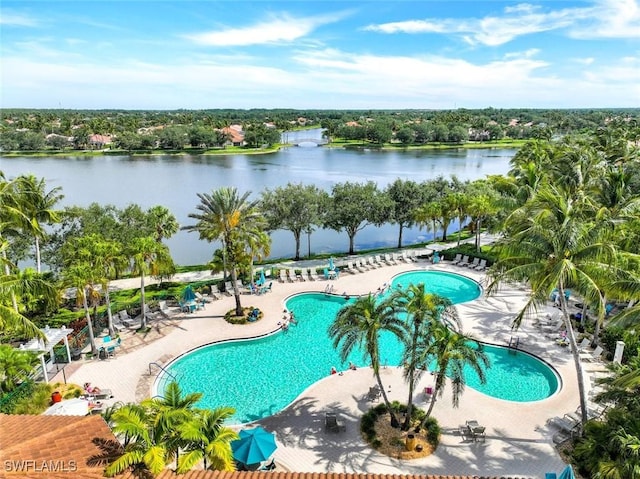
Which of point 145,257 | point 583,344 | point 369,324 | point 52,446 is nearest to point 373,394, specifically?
point 369,324

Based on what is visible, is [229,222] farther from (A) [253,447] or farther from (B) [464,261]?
(B) [464,261]

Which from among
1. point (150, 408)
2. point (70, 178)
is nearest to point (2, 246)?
point (150, 408)

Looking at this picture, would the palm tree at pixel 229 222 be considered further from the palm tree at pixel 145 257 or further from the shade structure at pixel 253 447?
the shade structure at pixel 253 447

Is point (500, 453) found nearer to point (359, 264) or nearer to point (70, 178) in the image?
point (359, 264)

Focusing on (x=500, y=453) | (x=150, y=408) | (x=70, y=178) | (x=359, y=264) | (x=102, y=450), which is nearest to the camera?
(x=102, y=450)

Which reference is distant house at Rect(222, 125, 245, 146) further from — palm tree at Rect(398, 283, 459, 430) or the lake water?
palm tree at Rect(398, 283, 459, 430)

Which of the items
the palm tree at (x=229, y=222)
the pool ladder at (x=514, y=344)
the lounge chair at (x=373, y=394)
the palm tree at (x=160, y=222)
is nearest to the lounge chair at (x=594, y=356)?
the pool ladder at (x=514, y=344)
